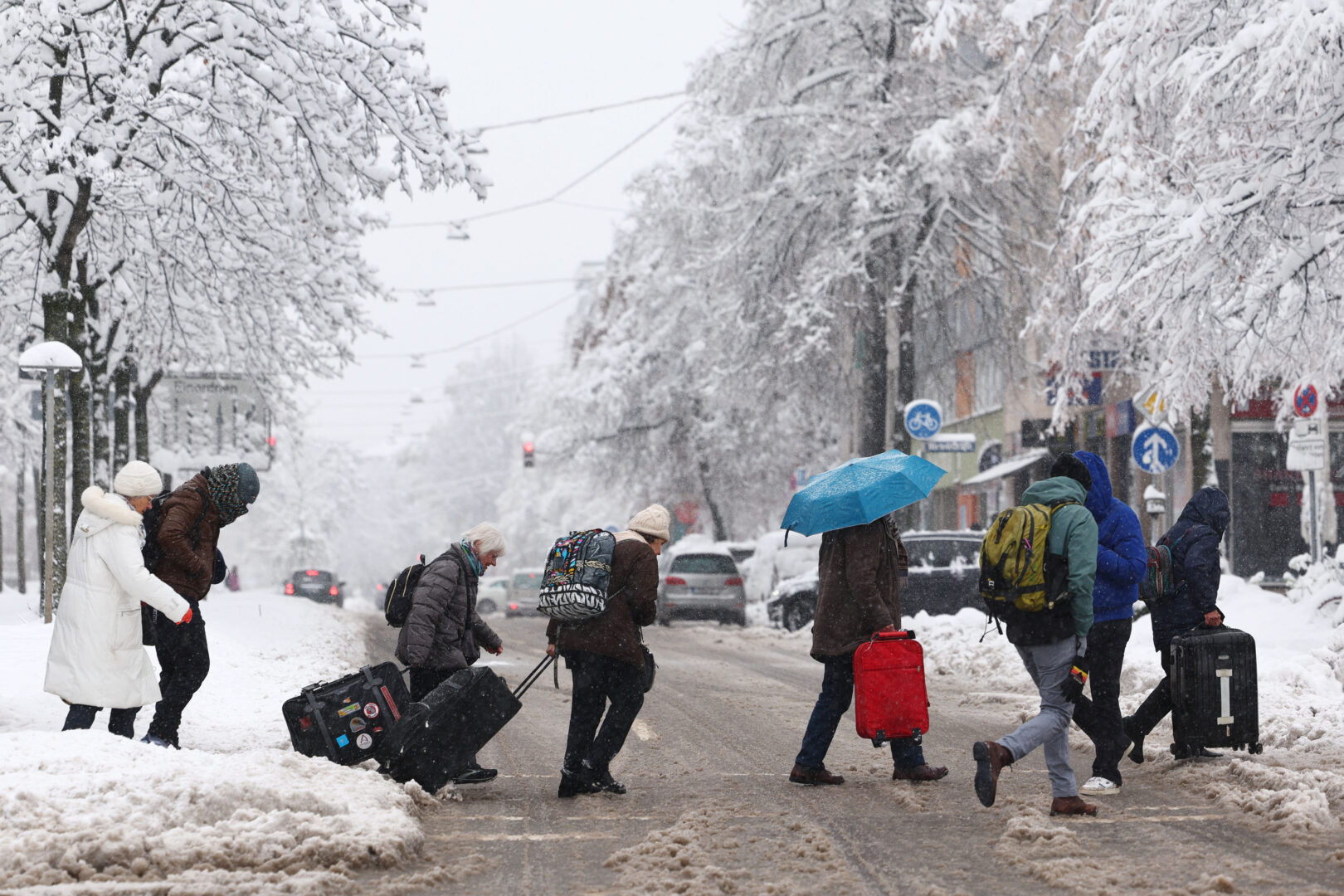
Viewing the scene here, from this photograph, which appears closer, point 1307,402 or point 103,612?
point 103,612

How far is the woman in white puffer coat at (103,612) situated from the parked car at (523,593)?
110 ft

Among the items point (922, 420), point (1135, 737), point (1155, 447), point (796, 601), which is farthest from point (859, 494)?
point (796, 601)

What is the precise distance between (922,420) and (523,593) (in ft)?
64.9

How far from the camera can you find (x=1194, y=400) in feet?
52.7

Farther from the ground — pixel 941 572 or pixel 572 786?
pixel 941 572

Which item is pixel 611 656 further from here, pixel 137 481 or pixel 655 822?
pixel 137 481

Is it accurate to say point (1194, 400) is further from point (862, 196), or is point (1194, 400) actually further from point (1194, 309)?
point (862, 196)

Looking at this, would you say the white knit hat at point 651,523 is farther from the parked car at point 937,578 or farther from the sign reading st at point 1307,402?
the parked car at point 937,578

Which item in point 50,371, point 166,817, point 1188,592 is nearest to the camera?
point 166,817

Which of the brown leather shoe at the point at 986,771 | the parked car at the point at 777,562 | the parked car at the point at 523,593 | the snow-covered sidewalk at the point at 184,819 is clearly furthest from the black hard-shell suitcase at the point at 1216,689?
the parked car at the point at 523,593

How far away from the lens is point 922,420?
2508 centimetres

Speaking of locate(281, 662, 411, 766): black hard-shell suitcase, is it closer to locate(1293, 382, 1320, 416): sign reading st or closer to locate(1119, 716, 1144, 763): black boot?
locate(1119, 716, 1144, 763): black boot

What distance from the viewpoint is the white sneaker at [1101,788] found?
322 inches

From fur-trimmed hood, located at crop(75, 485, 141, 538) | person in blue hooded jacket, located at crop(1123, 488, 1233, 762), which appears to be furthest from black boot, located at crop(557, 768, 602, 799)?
person in blue hooded jacket, located at crop(1123, 488, 1233, 762)
